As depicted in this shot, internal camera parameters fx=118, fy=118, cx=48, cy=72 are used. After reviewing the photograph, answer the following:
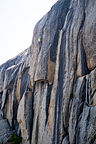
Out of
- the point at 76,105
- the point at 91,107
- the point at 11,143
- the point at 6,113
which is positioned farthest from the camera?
the point at 6,113

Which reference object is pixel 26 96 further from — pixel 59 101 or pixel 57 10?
pixel 57 10

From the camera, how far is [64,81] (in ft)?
29.2

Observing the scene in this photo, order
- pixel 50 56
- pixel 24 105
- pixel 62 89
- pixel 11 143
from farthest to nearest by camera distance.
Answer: pixel 11 143
pixel 24 105
pixel 50 56
pixel 62 89

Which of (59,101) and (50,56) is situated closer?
(59,101)

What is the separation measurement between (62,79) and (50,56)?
9.92 feet

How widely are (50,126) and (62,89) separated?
3151 millimetres

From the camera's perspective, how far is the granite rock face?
6901 millimetres

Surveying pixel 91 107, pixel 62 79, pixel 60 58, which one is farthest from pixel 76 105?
pixel 60 58

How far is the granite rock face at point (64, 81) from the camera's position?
6901 millimetres

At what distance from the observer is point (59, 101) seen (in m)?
8.99

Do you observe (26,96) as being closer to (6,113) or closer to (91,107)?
(91,107)

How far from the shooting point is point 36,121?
38.7 feet

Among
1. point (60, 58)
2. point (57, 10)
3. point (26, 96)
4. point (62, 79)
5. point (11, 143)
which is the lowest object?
point (11, 143)

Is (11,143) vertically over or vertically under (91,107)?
under
